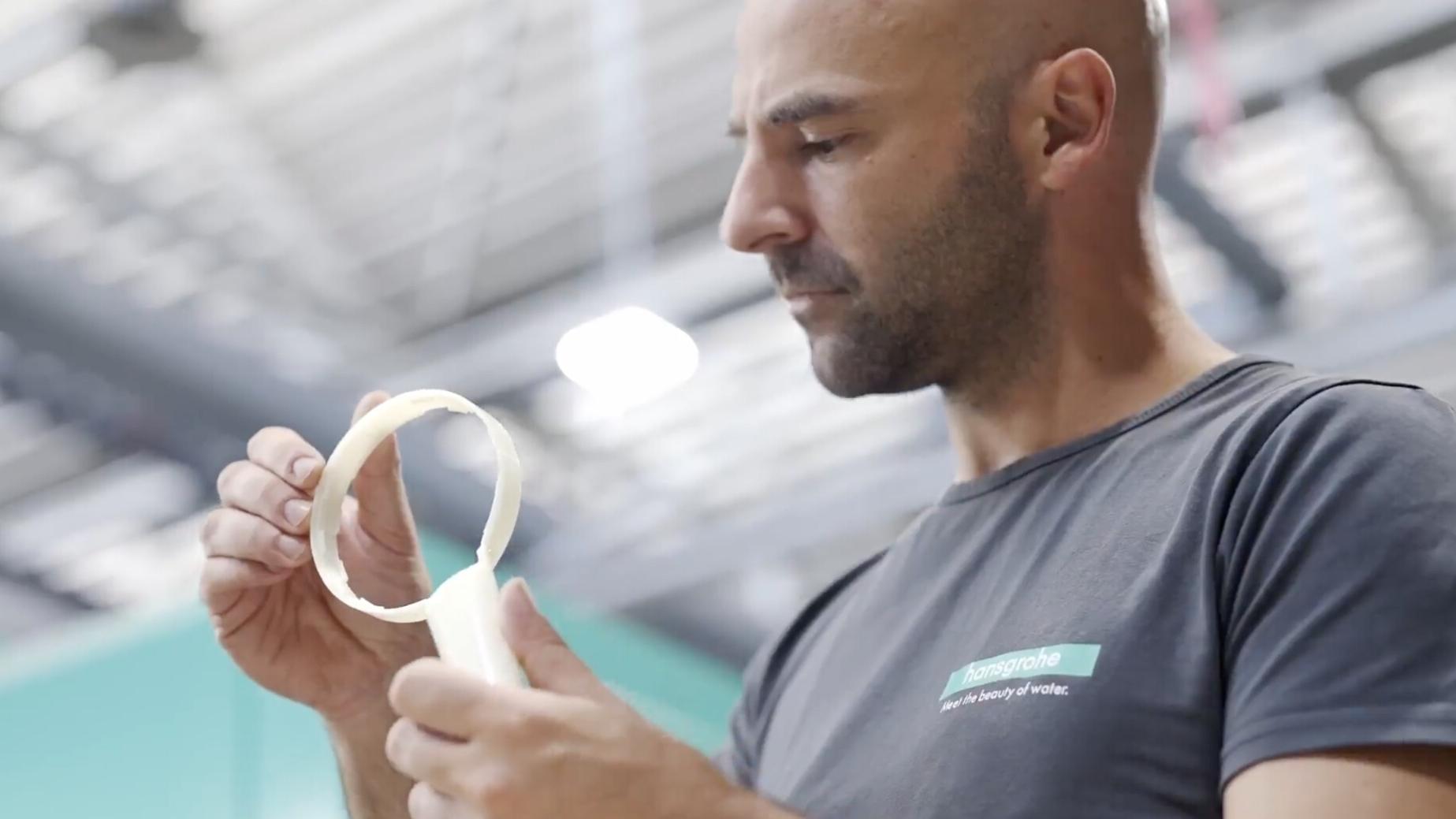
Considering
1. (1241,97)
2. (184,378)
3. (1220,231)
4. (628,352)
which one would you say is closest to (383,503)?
(184,378)

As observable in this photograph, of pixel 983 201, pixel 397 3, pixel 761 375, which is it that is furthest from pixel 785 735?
pixel 761 375

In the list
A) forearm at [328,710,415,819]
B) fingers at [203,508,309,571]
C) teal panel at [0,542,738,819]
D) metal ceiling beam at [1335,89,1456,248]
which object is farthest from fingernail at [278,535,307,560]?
metal ceiling beam at [1335,89,1456,248]

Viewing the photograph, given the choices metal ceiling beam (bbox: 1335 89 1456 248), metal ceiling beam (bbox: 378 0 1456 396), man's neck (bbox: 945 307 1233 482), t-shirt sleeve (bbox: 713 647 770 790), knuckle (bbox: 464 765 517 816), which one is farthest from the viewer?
metal ceiling beam (bbox: 1335 89 1456 248)

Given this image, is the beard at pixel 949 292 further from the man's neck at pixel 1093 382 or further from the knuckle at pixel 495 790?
the knuckle at pixel 495 790

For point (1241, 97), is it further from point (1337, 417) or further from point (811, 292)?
point (1337, 417)

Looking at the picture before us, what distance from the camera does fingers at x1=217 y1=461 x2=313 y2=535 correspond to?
90 cm

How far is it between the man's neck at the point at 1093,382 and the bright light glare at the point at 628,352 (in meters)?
2.53

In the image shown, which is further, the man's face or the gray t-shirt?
the man's face

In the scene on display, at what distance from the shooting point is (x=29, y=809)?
7.84ft

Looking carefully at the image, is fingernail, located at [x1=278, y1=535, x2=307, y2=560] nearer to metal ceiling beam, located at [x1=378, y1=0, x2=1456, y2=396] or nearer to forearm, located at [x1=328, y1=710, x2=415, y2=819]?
forearm, located at [x1=328, y1=710, x2=415, y2=819]

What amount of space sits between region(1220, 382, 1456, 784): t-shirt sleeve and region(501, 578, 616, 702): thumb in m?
0.30

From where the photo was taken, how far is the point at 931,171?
1031mm

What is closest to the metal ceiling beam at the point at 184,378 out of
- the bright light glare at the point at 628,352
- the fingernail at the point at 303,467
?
the bright light glare at the point at 628,352

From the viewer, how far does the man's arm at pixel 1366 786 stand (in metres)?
0.71
